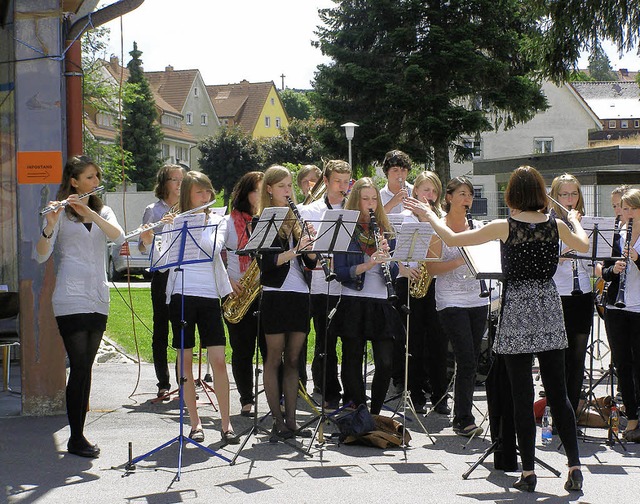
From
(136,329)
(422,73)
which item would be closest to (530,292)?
(136,329)

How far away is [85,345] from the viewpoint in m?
6.76

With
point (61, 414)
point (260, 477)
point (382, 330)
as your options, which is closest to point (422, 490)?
point (260, 477)

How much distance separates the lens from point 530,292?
596cm

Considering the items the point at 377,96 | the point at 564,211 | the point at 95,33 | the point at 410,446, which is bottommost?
the point at 410,446

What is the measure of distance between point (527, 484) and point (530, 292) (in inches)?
47.8

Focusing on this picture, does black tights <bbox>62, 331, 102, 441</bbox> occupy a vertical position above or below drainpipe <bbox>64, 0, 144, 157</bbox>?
below

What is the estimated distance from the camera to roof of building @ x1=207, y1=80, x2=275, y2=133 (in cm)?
9350

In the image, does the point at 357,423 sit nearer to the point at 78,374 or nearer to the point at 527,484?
the point at 527,484

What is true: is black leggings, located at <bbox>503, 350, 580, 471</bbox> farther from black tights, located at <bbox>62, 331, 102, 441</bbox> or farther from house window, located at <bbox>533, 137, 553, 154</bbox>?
house window, located at <bbox>533, 137, 553, 154</bbox>

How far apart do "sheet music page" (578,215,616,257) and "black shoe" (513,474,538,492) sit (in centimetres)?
183

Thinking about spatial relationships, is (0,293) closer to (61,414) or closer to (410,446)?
(61,414)

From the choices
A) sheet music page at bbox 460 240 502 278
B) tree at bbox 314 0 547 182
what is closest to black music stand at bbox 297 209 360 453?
sheet music page at bbox 460 240 502 278

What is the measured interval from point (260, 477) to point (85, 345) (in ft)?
5.34

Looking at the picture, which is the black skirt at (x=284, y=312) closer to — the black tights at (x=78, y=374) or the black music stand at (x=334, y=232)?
the black music stand at (x=334, y=232)
